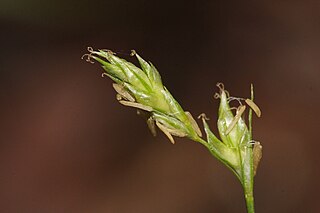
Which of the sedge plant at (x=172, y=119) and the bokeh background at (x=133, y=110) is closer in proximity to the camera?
the sedge plant at (x=172, y=119)

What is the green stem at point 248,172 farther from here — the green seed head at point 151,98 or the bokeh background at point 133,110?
the bokeh background at point 133,110

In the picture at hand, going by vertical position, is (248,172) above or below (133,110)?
below

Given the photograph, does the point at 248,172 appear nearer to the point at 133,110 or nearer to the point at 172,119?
the point at 172,119

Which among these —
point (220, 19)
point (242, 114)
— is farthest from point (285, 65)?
point (242, 114)

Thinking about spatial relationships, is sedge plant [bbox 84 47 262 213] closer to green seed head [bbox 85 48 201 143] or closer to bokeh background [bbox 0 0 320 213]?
green seed head [bbox 85 48 201 143]

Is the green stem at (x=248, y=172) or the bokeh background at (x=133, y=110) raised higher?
the bokeh background at (x=133, y=110)

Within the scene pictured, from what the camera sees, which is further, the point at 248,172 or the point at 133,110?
the point at 133,110

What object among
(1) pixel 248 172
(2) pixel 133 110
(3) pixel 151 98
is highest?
(2) pixel 133 110

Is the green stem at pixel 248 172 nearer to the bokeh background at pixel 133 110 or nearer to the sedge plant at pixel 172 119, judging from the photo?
the sedge plant at pixel 172 119

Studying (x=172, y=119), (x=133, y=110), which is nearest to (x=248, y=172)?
(x=172, y=119)

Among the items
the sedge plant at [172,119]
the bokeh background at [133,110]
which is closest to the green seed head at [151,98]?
the sedge plant at [172,119]
